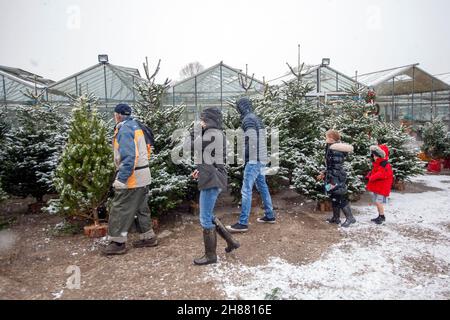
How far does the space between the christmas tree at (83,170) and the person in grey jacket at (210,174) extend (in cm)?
184

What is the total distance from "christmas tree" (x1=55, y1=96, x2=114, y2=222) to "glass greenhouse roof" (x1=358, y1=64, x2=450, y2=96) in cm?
1642

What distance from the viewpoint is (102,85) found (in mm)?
14820

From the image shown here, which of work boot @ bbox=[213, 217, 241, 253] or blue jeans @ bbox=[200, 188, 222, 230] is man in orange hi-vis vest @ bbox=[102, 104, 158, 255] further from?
work boot @ bbox=[213, 217, 241, 253]

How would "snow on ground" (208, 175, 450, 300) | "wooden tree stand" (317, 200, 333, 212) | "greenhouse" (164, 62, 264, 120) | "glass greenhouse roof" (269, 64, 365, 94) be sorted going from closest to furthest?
"snow on ground" (208, 175, 450, 300), "wooden tree stand" (317, 200, 333, 212), "greenhouse" (164, 62, 264, 120), "glass greenhouse roof" (269, 64, 365, 94)

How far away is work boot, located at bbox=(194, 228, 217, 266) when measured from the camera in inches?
163

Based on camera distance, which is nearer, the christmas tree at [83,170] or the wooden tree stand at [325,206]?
the christmas tree at [83,170]

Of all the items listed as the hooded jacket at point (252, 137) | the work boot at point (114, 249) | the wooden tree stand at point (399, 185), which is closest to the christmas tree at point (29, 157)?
the work boot at point (114, 249)

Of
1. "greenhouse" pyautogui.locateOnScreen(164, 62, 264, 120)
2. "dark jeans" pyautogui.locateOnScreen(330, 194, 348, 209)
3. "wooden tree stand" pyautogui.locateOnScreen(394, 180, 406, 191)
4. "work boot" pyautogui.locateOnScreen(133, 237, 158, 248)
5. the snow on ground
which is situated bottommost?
the snow on ground

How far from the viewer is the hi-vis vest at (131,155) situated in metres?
4.38

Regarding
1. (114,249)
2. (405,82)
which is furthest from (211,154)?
(405,82)

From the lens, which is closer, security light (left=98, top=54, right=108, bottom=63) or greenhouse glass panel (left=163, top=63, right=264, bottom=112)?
security light (left=98, top=54, right=108, bottom=63)

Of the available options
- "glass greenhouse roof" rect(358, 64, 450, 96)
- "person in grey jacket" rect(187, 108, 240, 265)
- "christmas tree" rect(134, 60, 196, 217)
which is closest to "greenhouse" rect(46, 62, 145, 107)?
"christmas tree" rect(134, 60, 196, 217)

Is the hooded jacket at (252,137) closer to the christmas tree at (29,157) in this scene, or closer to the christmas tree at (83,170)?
the christmas tree at (83,170)

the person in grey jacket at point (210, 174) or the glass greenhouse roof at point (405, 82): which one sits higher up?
the glass greenhouse roof at point (405, 82)
